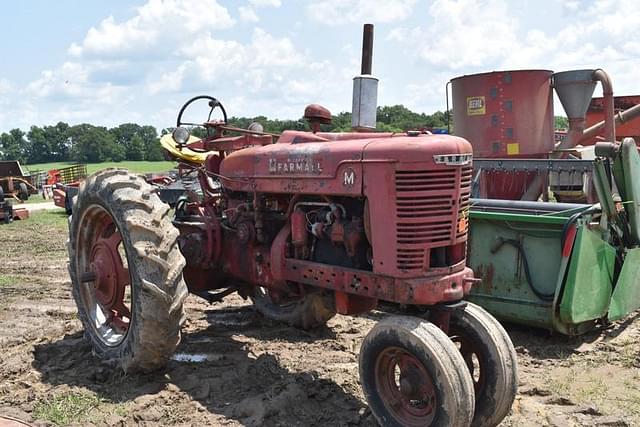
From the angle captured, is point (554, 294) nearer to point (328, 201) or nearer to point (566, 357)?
point (566, 357)

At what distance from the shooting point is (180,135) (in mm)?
4750

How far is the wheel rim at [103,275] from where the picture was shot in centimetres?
461

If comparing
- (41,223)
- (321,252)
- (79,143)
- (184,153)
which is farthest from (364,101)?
(79,143)

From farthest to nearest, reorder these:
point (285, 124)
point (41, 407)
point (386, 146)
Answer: point (285, 124)
point (41, 407)
point (386, 146)

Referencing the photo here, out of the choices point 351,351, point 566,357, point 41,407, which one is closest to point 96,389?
point 41,407

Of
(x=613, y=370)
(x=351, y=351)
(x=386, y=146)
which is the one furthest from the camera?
(x=351, y=351)

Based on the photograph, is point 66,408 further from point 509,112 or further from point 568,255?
point 509,112

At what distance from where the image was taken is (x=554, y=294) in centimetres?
483

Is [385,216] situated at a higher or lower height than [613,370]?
higher

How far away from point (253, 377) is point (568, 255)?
249 cm

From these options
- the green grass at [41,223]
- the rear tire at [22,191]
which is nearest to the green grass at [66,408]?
the green grass at [41,223]

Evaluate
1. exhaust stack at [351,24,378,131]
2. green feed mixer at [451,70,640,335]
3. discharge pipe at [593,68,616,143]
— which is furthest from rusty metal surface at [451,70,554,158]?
exhaust stack at [351,24,378,131]

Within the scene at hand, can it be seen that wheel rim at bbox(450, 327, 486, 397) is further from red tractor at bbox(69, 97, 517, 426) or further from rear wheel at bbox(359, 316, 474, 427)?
rear wheel at bbox(359, 316, 474, 427)

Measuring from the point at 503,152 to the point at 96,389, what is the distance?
5671 millimetres
